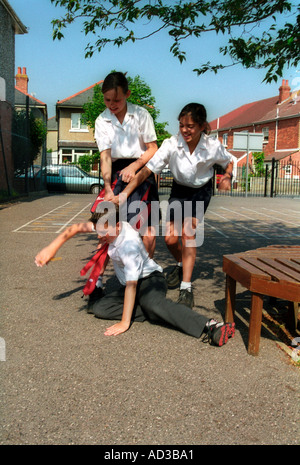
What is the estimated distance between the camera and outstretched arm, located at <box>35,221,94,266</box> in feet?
10.5

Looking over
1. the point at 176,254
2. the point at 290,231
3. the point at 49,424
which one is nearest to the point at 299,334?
the point at 176,254

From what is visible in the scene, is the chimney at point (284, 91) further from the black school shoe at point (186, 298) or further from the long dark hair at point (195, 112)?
the black school shoe at point (186, 298)

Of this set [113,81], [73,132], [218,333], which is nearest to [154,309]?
[218,333]

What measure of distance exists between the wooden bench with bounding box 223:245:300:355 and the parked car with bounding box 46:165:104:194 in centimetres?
1891

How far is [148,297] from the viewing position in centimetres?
355

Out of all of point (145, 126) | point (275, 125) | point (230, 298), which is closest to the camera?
point (230, 298)

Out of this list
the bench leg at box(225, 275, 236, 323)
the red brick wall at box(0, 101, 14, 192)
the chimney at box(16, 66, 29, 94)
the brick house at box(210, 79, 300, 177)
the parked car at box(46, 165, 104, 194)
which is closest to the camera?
the bench leg at box(225, 275, 236, 323)

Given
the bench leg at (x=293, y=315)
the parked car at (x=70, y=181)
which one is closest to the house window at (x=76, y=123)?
the parked car at (x=70, y=181)

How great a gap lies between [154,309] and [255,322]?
0.84m

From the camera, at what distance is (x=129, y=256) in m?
3.46

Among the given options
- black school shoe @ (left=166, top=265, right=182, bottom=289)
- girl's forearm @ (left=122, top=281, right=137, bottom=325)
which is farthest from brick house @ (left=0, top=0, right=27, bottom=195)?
girl's forearm @ (left=122, top=281, right=137, bottom=325)

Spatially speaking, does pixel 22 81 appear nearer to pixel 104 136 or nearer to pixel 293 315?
pixel 104 136

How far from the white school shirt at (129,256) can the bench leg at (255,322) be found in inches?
35.8

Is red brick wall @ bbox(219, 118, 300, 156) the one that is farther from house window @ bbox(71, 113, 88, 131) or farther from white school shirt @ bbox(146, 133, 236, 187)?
white school shirt @ bbox(146, 133, 236, 187)
